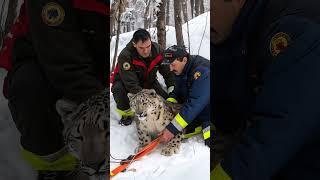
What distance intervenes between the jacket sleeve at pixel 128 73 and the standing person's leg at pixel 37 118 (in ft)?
0.90

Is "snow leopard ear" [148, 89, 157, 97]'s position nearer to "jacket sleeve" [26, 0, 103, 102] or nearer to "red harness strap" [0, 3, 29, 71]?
"jacket sleeve" [26, 0, 103, 102]

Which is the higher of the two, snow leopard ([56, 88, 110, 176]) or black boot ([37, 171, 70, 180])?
snow leopard ([56, 88, 110, 176])

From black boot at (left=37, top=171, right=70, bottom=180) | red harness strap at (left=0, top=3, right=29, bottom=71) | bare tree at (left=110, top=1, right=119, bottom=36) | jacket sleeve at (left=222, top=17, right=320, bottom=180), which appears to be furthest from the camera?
black boot at (left=37, top=171, right=70, bottom=180)

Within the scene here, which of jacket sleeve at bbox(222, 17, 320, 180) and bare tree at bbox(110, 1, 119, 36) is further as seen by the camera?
bare tree at bbox(110, 1, 119, 36)

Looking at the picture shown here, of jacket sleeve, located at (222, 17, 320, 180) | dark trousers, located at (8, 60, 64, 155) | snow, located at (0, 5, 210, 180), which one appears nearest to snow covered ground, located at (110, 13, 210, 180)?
snow, located at (0, 5, 210, 180)

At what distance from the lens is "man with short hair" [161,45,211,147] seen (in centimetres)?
99

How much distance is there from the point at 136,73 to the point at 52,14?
30 cm

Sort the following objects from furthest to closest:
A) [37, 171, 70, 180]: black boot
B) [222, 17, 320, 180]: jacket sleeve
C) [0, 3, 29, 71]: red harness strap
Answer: [37, 171, 70, 180]: black boot
[0, 3, 29, 71]: red harness strap
[222, 17, 320, 180]: jacket sleeve

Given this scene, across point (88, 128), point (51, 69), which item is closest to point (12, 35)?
point (51, 69)

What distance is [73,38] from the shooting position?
1066 millimetres

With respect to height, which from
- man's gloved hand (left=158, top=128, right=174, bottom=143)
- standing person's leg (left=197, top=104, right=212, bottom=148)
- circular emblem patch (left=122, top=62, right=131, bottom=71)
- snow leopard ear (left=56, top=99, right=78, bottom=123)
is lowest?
man's gloved hand (left=158, top=128, right=174, bottom=143)

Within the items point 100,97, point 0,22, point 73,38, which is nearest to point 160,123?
point 100,97

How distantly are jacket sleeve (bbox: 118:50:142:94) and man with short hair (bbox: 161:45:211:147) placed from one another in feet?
0.34

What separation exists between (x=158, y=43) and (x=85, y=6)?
0.86 feet
